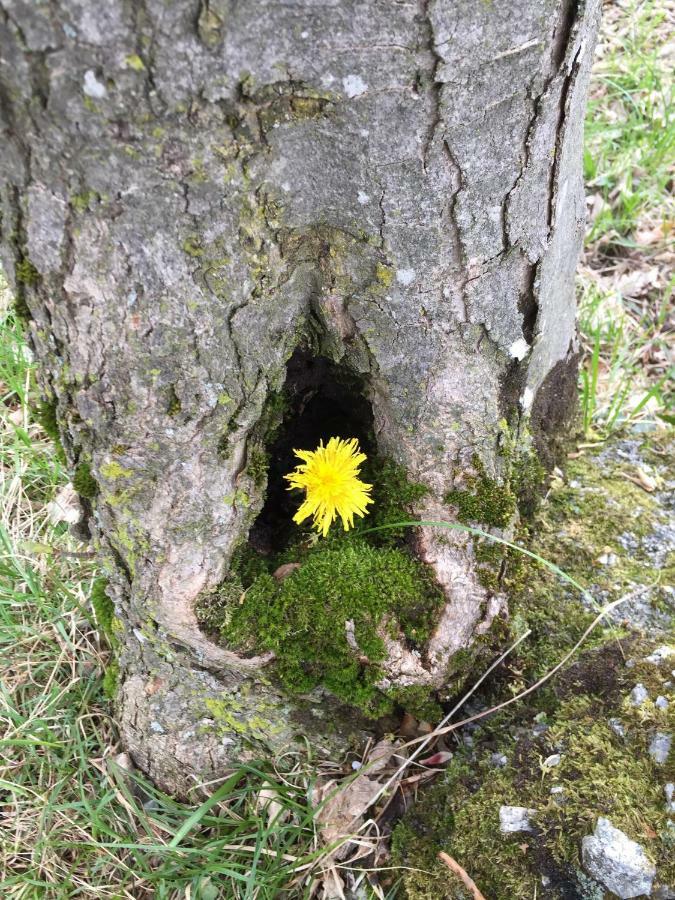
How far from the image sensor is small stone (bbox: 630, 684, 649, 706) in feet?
5.72

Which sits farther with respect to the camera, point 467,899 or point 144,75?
point 467,899

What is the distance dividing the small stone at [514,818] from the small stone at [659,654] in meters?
0.51

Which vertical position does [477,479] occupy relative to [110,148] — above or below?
below

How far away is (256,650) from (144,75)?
1352mm

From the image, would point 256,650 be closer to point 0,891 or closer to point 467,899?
point 467,899

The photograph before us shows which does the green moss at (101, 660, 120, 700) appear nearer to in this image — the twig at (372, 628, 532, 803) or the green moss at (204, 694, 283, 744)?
the green moss at (204, 694, 283, 744)

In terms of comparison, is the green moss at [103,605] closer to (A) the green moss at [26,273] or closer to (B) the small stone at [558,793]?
(A) the green moss at [26,273]

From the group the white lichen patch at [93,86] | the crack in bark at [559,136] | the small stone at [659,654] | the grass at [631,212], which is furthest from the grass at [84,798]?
the grass at [631,212]

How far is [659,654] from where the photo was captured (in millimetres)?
1828

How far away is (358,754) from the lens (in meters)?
2.05

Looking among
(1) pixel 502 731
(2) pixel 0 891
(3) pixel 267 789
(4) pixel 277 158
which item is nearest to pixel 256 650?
(3) pixel 267 789

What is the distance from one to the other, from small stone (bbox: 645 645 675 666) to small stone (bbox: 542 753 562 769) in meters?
0.36

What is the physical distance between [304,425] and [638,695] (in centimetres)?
119

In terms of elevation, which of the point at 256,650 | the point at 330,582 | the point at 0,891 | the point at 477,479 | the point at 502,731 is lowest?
the point at 0,891
